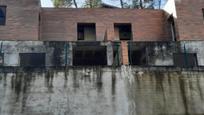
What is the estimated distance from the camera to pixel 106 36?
20406 mm

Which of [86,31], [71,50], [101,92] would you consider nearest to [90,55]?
[86,31]

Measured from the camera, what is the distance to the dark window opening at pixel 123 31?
2144 centimetres

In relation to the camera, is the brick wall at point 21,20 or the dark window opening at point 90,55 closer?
the dark window opening at point 90,55

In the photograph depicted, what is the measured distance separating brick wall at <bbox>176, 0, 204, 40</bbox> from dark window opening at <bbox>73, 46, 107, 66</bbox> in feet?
15.1

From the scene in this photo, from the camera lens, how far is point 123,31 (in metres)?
21.7

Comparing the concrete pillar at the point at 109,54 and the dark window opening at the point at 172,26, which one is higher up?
the dark window opening at the point at 172,26

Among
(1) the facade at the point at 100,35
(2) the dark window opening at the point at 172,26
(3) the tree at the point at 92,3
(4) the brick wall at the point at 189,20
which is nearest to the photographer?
(1) the facade at the point at 100,35

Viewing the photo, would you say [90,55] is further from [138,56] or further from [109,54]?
[138,56]

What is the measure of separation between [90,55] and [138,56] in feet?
9.23

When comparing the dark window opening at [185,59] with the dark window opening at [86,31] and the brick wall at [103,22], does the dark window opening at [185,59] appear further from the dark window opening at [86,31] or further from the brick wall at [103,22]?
the dark window opening at [86,31]

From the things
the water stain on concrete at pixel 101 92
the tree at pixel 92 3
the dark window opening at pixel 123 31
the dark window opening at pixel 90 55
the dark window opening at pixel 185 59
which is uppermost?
the tree at pixel 92 3

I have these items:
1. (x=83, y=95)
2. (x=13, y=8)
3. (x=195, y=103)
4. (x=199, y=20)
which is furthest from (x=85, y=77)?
(x=199, y=20)

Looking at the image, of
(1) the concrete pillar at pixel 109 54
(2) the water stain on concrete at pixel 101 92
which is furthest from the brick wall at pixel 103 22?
(2) the water stain on concrete at pixel 101 92

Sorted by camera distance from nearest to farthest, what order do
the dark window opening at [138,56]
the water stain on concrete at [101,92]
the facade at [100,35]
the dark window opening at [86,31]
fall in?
the water stain on concrete at [101,92]
the facade at [100,35]
the dark window opening at [138,56]
the dark window opening at [86,31]
